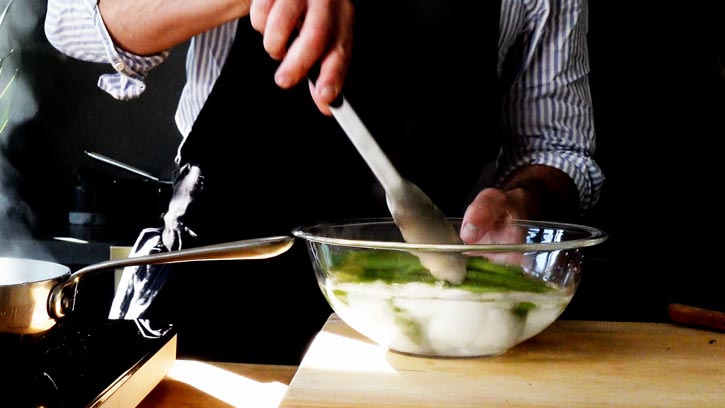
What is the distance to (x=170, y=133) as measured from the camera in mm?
2361

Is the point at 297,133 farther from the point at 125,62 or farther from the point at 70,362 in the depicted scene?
the point at 70,362

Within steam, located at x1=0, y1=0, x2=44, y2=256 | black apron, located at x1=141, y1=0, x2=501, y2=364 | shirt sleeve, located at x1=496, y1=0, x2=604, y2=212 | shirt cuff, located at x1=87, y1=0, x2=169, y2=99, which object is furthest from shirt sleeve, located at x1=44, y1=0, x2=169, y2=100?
steam, located at x1=0, y1=0, x2=44, y2=256

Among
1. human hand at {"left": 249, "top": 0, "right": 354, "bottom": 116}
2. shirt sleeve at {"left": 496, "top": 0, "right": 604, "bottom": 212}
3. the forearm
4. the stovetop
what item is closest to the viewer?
the stovetop

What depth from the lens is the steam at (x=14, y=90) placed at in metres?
2.42

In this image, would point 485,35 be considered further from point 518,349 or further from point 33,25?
point 33,25

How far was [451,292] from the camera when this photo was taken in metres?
0.64

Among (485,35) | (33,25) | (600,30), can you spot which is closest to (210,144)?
(485,35)

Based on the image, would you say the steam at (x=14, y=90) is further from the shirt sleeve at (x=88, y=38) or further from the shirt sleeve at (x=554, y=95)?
the shirt sleeve at (x=554, y=95)

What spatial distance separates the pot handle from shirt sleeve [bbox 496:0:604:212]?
0.74 m

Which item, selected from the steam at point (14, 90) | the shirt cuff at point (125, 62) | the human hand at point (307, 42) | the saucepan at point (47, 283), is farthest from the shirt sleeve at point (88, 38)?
the steam at point (14, 90)

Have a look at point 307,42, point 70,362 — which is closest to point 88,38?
point 307,42

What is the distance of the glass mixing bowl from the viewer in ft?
2.10

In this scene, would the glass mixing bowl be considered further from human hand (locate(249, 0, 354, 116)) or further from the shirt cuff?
the shirt cuff

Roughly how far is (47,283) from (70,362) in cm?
9
